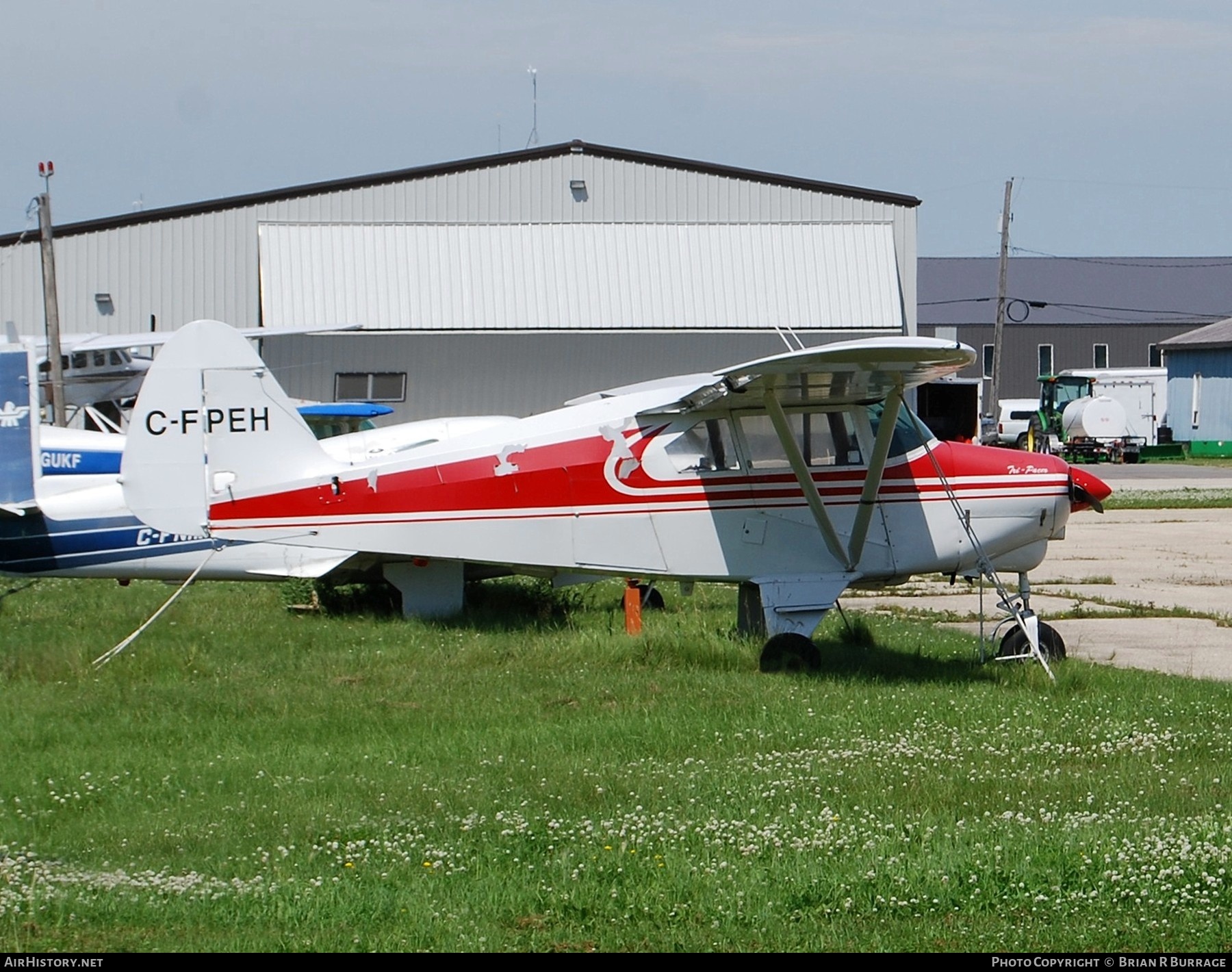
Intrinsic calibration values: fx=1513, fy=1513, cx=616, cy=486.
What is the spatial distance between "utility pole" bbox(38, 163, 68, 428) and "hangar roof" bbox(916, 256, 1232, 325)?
52.4 metres

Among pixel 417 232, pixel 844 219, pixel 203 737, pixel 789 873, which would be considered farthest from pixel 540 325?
pixel 789 873

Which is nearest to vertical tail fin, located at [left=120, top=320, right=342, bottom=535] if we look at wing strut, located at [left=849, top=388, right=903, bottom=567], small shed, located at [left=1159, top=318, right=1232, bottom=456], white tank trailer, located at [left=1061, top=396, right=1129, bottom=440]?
wing strut, located at [left=849, top=388, right=903, bottom=567]

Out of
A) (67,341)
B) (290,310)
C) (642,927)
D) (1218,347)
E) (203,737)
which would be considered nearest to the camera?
(642,927)

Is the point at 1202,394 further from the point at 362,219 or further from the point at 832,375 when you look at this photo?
the point at 832,375

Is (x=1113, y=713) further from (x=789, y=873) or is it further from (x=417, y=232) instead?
(x=417, y=232)

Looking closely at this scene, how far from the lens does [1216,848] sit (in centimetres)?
586

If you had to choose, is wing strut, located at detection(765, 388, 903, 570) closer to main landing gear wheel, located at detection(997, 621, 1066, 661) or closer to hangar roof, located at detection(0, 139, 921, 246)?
main landing gear wheel, located at detection(997, 621, 1066, 661)

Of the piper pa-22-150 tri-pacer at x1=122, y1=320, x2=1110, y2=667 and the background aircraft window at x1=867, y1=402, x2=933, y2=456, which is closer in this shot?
the piper pa-22-150 tri-pacer at x1=122, y1=320, x2=1110, y2=667

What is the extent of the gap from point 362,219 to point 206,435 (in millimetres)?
26934

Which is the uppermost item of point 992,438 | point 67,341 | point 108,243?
point 108,243

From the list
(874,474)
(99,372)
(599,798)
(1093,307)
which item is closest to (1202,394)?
(1093,307)

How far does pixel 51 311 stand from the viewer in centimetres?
2930

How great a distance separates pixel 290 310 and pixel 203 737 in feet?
91.9

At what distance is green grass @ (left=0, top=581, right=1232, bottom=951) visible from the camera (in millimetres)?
5254
